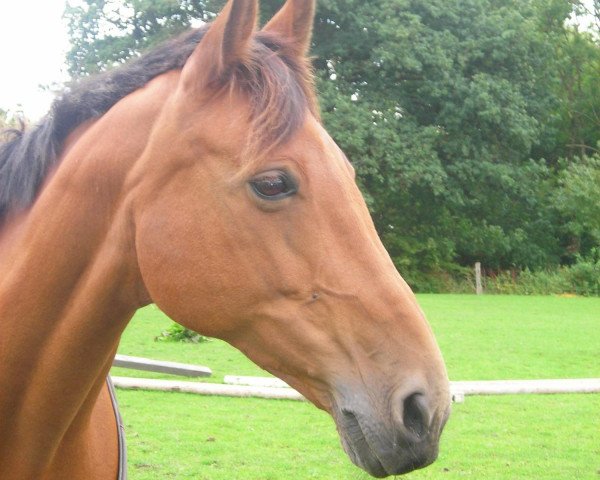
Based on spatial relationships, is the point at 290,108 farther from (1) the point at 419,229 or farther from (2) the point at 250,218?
(1) the point at 419,229

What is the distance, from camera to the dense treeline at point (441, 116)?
27156 millimetres

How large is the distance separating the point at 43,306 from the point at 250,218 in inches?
28.1

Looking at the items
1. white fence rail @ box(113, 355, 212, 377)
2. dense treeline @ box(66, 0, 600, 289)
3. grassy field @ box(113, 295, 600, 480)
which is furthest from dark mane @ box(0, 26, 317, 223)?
dense treeline @ box(66, 0, 600, 289)

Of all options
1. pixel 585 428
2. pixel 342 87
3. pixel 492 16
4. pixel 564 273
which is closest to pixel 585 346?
pixel 585 428

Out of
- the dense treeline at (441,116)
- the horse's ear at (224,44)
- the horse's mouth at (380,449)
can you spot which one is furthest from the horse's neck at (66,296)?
the dense treeline at (441,116)

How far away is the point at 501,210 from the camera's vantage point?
32500mm

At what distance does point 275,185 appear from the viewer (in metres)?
1.96

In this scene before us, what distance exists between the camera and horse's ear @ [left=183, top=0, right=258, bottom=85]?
197 centimetres

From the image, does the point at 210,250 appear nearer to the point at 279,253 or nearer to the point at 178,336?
the point at 279,253

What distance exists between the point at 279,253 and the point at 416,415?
546mm

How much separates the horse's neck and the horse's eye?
1.38 ft

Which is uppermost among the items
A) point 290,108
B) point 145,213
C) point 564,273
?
point 290,108

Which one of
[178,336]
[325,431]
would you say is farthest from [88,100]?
[178,336]

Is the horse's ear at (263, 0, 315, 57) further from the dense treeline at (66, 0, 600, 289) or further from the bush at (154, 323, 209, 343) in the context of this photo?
the dense treeline at (66, 0, 600, 289)
